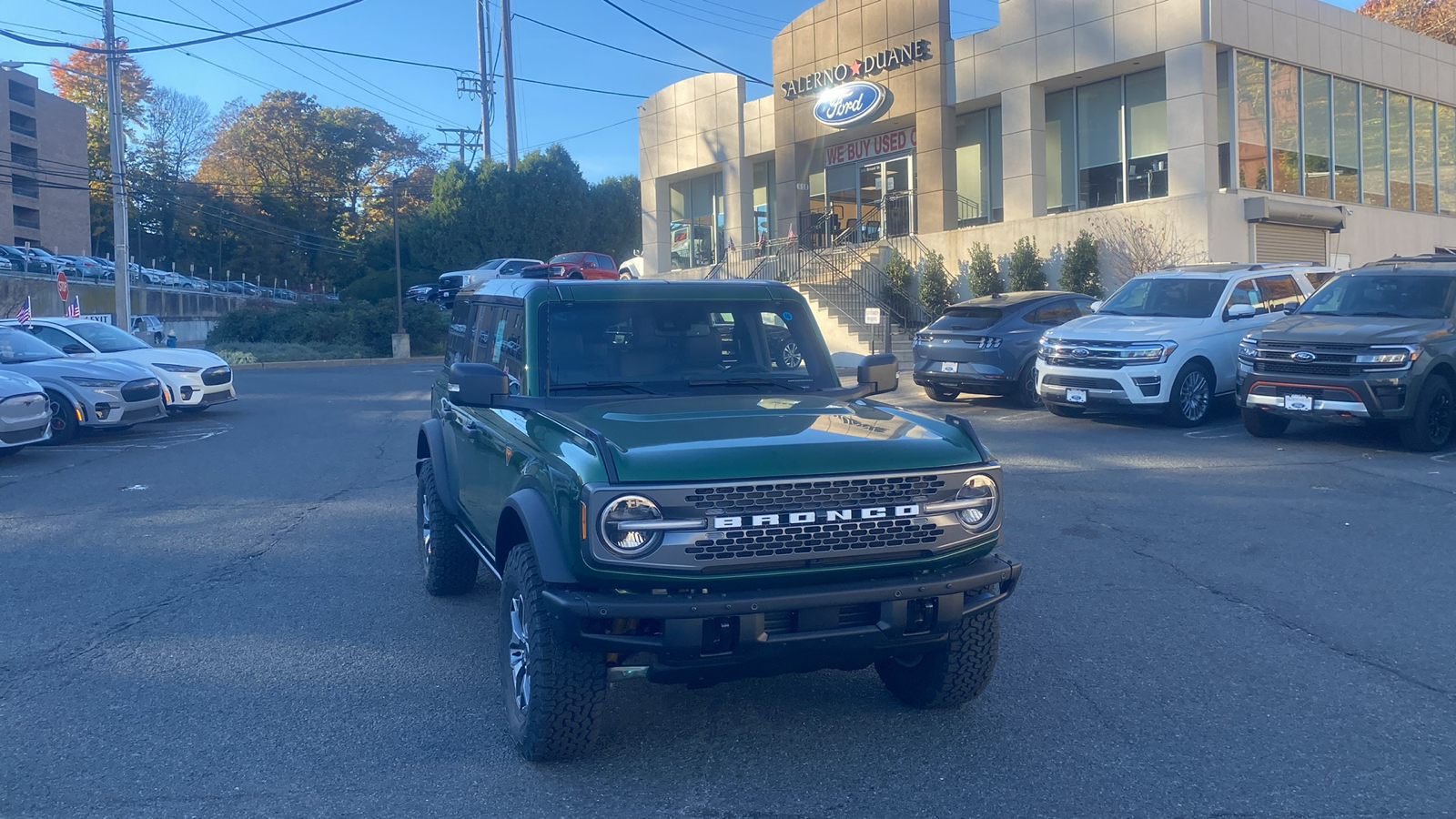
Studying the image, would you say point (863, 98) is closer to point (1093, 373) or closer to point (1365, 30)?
point (1365, 30)

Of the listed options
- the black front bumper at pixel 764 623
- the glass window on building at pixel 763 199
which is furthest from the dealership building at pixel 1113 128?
the black front bumper at pixel 764 623

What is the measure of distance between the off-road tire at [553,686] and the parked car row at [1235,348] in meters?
9.93

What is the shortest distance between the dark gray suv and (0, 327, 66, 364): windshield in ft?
39.7

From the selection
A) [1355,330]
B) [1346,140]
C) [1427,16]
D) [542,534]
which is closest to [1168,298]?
[1355,330]

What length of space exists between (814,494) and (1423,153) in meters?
31.0

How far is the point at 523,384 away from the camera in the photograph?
538cm

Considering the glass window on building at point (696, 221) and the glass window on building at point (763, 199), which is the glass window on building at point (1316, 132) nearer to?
the glass window on building at point (763, 199)

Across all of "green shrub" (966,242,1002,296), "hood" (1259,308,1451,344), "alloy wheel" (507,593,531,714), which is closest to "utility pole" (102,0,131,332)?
"green shrub" (966,242,1002,296)

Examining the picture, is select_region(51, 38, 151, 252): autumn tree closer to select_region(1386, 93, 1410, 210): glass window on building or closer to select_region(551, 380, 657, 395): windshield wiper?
select_region(1386, 93, 1410, 210): glass window on building

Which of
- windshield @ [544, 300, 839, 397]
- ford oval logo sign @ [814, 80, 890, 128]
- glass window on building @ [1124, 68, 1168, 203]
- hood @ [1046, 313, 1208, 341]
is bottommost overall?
windshield @ [544, 300, 839, 397]

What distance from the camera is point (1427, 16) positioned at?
43.1 m

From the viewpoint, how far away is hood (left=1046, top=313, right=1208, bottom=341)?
539 inches

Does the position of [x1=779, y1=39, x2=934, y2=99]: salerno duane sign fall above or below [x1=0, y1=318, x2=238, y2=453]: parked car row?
above

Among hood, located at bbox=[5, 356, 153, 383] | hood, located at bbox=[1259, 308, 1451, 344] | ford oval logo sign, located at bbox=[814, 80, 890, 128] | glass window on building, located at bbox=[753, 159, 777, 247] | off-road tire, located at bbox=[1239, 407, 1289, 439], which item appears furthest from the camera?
glass window on building, located at bbox=[753, 159, 777, 247]
